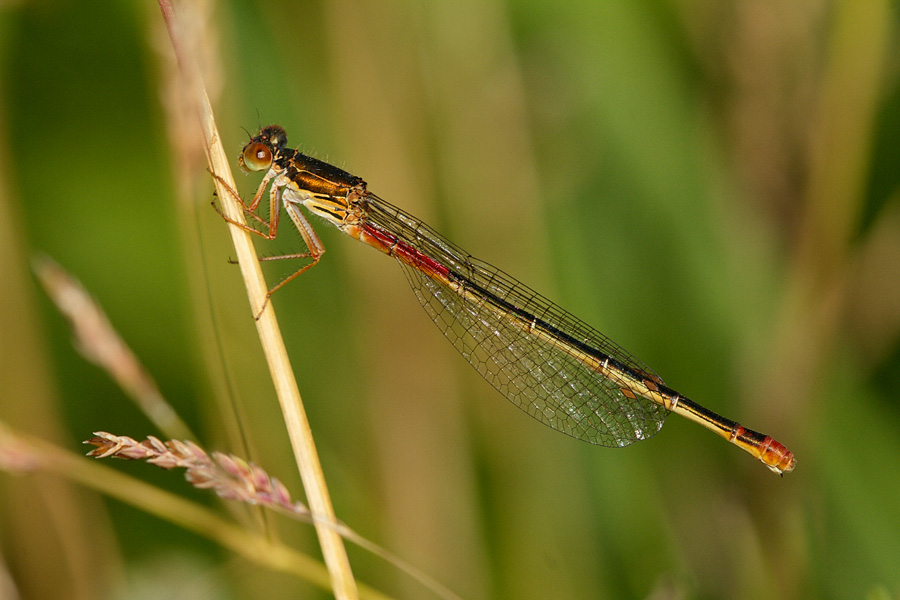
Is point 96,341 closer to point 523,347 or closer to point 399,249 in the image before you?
point 399,249

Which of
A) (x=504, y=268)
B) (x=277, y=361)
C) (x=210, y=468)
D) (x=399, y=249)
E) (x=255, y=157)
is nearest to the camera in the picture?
(x=210, y=468)

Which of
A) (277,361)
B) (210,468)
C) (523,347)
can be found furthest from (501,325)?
(210,468)

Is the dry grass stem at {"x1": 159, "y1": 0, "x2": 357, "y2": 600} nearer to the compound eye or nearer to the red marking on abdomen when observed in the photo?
the compound eye

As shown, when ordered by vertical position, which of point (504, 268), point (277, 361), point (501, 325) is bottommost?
point (277, 361)

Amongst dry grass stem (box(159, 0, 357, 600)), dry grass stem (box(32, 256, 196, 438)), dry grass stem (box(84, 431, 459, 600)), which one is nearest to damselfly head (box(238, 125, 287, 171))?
dry grass stem (box(159, 0, 357, 600))

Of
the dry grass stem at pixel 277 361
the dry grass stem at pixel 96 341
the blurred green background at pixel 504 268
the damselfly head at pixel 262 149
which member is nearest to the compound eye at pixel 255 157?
the damselfly head at pixel 262 149

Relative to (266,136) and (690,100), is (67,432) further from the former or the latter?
(690,100)

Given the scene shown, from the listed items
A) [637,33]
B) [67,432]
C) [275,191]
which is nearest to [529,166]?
[637,33]
